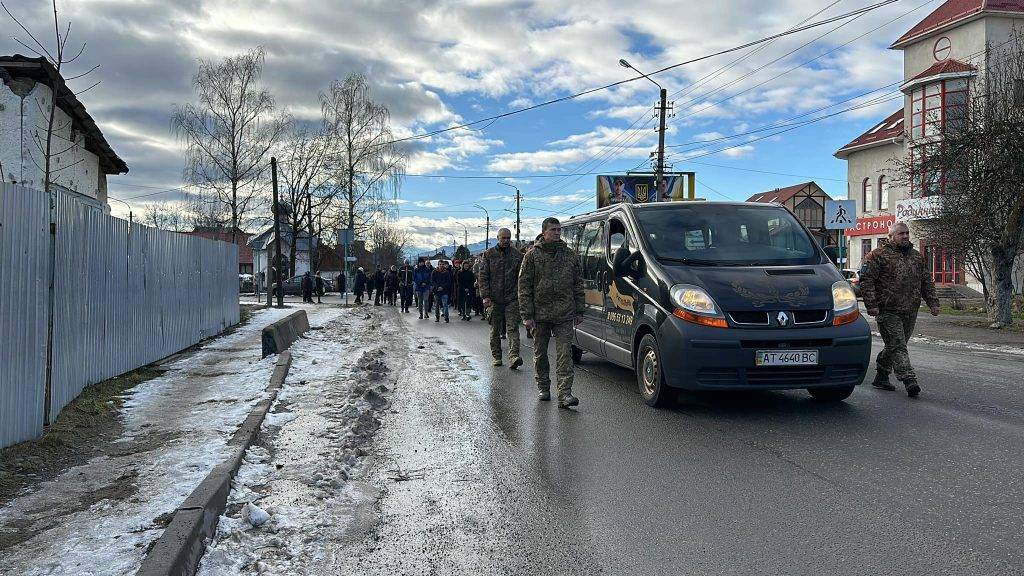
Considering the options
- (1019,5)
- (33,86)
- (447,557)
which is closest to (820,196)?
(1019,5)

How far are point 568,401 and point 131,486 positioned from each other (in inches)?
154

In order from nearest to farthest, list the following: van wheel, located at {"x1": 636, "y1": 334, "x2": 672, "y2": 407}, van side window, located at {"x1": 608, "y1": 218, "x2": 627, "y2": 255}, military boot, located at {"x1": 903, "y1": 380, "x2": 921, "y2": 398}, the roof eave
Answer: van wheel, located at {"x1": 636, "y1": 334, "x2": 672, "y2": 407}
military boot, located at {"x1": 903, "y1": 380, "x2": 921, "y2": 398}
van side window, located at {"x1": 608, "y1": 218, "x2": 627, "y2": 255}
the roof eave

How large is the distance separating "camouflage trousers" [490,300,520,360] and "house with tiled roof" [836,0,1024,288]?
70.8 feet

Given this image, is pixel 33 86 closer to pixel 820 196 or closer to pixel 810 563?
pixel 810 563

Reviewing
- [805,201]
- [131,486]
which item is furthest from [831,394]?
[805,201]

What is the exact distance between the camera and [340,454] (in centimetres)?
558

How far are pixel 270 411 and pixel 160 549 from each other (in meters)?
3.72

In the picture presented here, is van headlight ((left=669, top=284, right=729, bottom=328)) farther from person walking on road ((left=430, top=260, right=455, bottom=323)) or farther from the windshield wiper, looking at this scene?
person walking on road ((left=430, top=260, right=455, bottom=323))

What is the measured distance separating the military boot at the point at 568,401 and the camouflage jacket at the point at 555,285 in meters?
0.74

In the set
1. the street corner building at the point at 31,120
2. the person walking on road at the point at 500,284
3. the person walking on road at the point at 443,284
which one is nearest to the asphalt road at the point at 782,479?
the person walking on road at the point at 500,284

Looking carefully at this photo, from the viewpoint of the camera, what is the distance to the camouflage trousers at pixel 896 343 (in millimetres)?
7773

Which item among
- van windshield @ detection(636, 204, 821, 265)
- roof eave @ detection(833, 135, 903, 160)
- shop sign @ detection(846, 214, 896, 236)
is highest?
roof eave @ detection(833, 135, 903, 160)

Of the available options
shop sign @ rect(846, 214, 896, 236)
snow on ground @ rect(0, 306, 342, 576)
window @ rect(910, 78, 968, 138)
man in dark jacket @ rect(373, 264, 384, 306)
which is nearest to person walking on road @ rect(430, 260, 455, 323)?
man in dark jacket @ rect(373, 264, 384, 306)

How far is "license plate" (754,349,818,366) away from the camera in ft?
21.0
